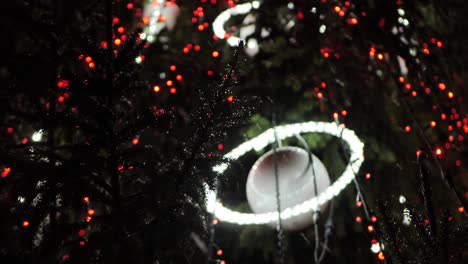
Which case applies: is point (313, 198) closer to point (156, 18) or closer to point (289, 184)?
point (289, 184)

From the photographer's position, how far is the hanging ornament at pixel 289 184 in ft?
9.48

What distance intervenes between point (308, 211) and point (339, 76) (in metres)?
1.69

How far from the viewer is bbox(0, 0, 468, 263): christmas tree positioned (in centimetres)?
183

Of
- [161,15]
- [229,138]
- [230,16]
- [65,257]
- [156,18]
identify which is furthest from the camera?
[156,18]

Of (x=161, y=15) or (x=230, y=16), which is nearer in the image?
(x=230, y=16)

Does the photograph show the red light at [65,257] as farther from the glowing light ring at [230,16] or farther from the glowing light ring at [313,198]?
the glowing light ring at [230,16]

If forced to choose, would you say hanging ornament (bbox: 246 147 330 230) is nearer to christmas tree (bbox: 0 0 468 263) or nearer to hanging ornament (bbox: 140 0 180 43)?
christmas tree (bbox: 0 0 468 263)

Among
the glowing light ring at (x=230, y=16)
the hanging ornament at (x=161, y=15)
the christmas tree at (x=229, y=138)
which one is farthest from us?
the hanging ornament at (x=161, y=15)

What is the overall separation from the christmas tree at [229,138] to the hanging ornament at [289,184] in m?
0.01

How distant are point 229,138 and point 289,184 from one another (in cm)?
74

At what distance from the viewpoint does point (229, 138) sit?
2.48 metres

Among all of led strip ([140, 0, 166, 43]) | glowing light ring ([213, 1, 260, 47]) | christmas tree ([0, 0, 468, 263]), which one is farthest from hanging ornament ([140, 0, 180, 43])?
glowing light ring ([213, 1, 260, 47])

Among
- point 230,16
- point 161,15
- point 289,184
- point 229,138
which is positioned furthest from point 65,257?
point 161,15

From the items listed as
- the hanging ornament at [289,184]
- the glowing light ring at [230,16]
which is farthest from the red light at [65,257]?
the glowing light ring at [230,16]
